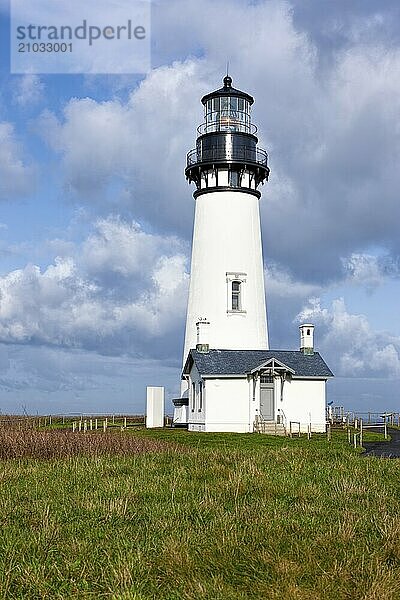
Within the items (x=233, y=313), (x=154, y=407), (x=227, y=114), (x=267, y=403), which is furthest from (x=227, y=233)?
(x=154, y=407)

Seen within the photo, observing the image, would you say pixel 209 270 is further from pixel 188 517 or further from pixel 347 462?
pixel 188 517

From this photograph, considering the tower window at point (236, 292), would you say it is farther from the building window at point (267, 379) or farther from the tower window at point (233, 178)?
the tower window at point (233, 178)

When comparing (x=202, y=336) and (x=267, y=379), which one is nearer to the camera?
(x=267, y=379)

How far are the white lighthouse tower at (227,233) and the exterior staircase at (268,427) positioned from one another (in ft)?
13.2

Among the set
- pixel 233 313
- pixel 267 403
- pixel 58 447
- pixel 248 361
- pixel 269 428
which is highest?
pixel 233 313

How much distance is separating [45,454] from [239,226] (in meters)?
20.6

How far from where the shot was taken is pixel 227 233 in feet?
119

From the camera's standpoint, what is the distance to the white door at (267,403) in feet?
115

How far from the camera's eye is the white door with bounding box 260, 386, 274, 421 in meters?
35.1

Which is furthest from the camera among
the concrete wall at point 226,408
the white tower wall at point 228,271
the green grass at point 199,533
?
the white tower wall at point 228,271

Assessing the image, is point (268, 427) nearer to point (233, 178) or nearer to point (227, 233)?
point (227, 233)

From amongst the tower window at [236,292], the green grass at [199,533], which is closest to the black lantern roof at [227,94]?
the tower window at [236,292]

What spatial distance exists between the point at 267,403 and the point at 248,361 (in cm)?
218

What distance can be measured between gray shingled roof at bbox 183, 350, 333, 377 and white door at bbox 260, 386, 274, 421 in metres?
1.42
